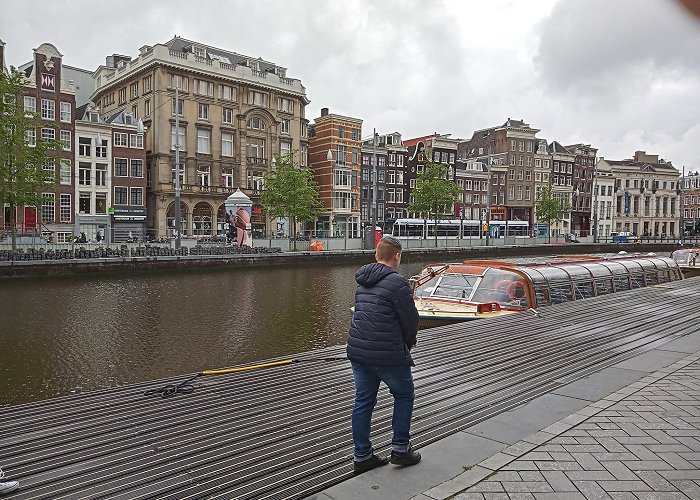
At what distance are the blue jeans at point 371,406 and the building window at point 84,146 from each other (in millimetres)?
57860

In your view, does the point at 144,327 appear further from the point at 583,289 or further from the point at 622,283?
the point at 622,283

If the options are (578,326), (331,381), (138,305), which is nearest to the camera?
(331,381)

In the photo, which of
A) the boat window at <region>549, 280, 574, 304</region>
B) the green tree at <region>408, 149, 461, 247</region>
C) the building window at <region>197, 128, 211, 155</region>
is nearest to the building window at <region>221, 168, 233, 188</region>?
the building window at <region>197, 128, 211, 155</region>

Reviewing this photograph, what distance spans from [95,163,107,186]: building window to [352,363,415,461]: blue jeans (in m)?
57.6

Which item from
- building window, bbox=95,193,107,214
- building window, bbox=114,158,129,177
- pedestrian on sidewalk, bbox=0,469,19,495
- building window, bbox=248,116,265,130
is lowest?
pedestrian on sidewalk, bbox=0,469,19,495

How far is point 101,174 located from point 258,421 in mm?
56609

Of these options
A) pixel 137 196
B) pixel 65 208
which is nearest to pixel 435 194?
pixel 137 196

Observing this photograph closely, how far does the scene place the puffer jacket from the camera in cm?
505

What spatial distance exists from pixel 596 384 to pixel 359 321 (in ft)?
14.2

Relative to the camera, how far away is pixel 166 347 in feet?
48.2

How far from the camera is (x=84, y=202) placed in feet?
184

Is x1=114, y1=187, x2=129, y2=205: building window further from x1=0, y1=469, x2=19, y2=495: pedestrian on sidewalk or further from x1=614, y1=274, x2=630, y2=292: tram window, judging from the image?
x1=0, y1=469, x2=19, y2=495: pedestrian on sidewalk

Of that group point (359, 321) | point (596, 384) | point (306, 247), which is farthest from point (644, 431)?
point (306, 247)

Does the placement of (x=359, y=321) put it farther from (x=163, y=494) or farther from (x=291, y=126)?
(x=291, y=126)
